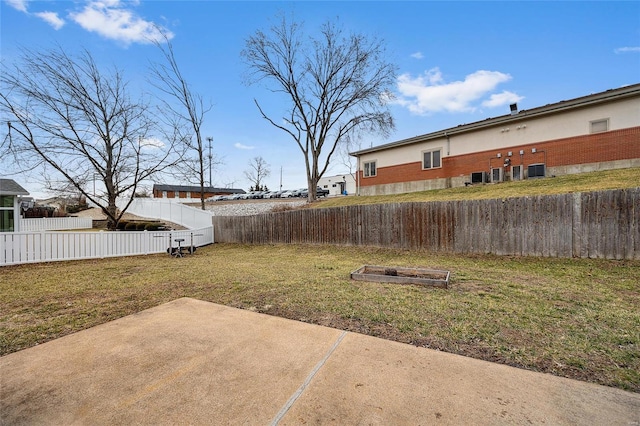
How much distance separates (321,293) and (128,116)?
13771mm

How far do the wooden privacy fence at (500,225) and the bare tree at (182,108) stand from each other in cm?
832

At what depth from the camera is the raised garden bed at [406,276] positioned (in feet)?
16.1

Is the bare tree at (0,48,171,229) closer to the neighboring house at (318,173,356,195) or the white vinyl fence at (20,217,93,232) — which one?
the white vinyl fence at (20,217,93,232)

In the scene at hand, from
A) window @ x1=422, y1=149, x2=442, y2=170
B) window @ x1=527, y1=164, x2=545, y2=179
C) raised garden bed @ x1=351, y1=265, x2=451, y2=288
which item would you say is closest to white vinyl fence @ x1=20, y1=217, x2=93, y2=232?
raised garden bed @ x1=351, y1=265, x2=451, y2=288

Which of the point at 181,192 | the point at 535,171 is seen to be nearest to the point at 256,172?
the point at 181,192

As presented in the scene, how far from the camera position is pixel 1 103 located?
10203mm

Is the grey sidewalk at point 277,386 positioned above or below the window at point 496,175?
below

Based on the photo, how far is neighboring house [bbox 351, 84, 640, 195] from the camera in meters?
11.7

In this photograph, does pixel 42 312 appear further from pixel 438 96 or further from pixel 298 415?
pixel 438 96

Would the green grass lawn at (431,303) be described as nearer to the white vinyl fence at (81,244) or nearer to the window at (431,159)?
the white vinyl fence at (81,244)

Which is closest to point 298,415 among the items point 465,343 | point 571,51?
point 465,343

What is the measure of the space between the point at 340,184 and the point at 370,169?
2257 cm

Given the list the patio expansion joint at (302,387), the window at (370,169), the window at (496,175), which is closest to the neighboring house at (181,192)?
the window at (370,169)

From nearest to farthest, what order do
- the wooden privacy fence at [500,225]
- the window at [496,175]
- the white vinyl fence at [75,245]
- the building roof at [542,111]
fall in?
the wooden privacy fence at [500,225], the white vinyl fence at [75,245], the building roof at [542,111], the window at [496,175]
